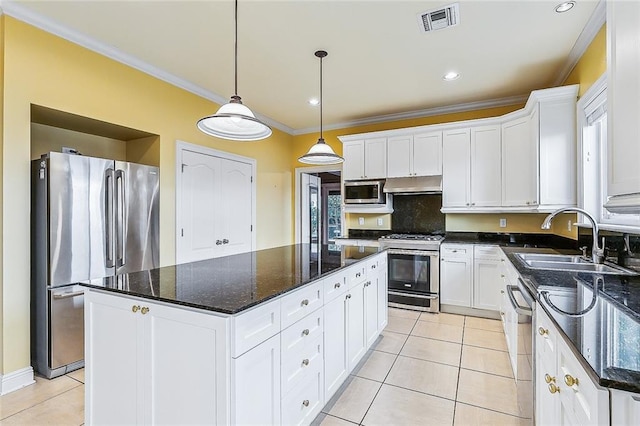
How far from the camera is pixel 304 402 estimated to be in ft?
5.60

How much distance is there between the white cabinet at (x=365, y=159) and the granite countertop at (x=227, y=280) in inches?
95.0

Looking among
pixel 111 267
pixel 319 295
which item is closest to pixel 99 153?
pixel 111 267

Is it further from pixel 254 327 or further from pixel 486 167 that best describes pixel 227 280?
pixel 486 167

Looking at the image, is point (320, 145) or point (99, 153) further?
point (99, 153)

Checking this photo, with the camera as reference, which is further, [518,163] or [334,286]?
[518,163]

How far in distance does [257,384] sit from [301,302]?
1.52 ft

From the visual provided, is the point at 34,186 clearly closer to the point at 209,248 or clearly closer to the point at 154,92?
the point at 154,92

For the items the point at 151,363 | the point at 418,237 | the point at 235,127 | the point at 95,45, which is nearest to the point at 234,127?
the point at 235,127

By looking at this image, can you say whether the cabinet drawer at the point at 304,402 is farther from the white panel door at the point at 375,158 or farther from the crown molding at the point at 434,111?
the crown molding at the point at 434,111

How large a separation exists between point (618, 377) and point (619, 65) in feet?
4.11

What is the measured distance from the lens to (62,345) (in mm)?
2518

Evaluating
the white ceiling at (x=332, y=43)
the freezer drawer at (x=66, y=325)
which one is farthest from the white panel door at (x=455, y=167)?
the freezer drawer at (x=66, y=325)

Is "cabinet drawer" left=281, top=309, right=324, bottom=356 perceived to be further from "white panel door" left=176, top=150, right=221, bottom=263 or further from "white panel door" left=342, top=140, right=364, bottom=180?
"white panel door" left=342, top=140, right=364, bottom=180

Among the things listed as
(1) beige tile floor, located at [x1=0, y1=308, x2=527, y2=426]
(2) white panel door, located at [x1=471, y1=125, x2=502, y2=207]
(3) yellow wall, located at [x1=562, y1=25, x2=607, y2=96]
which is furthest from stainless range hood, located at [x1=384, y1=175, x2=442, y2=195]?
(1) beige tile floor, located at [x1=0, y1=308, x2=527, y2=426]
